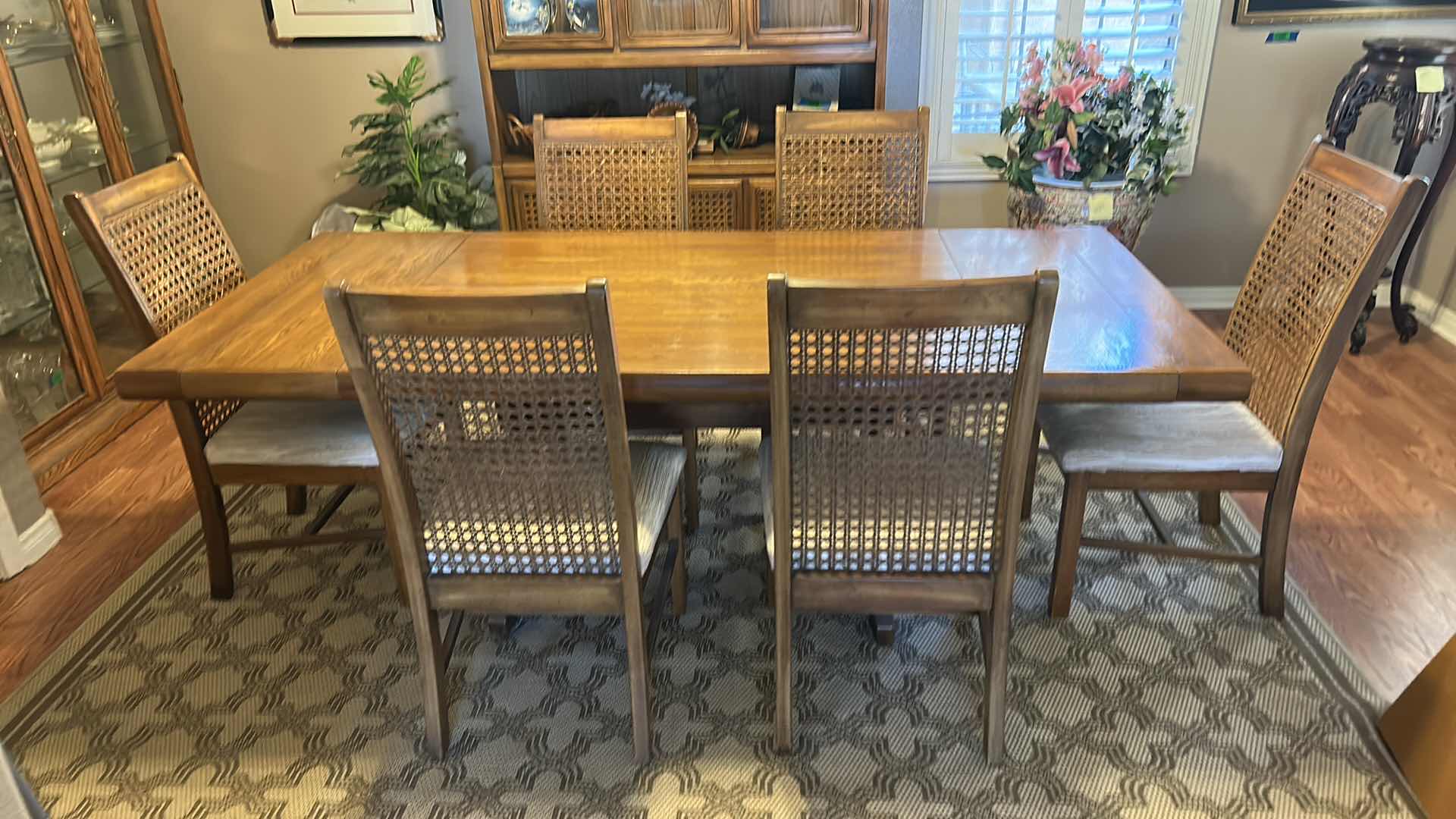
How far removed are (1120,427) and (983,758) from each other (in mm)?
731

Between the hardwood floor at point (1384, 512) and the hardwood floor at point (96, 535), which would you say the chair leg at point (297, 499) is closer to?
the hardwood floor at point (96, 535)

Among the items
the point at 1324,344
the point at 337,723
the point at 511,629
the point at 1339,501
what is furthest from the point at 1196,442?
the point at 337,723

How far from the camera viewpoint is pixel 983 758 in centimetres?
176

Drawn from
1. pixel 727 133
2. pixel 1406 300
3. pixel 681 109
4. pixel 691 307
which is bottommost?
pixel 1406 300

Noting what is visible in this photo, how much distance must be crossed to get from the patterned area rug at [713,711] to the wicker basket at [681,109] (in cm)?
168

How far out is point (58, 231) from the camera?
292cm

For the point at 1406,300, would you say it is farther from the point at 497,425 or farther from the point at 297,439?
the point at 297,439

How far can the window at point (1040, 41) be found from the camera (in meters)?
3.45

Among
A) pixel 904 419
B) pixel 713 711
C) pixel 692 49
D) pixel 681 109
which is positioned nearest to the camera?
pixel 904 419

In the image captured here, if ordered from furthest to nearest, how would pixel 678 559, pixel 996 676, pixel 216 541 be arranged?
pixel 216 541 → pixel 678 559 → pixel 996 676

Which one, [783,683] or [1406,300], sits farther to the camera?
[1406,300]

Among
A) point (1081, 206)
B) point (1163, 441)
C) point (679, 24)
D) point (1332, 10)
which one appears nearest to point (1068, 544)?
point (1163, 441)

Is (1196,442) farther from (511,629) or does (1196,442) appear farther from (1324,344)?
(511,629)

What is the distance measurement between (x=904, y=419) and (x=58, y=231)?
9.19ft
